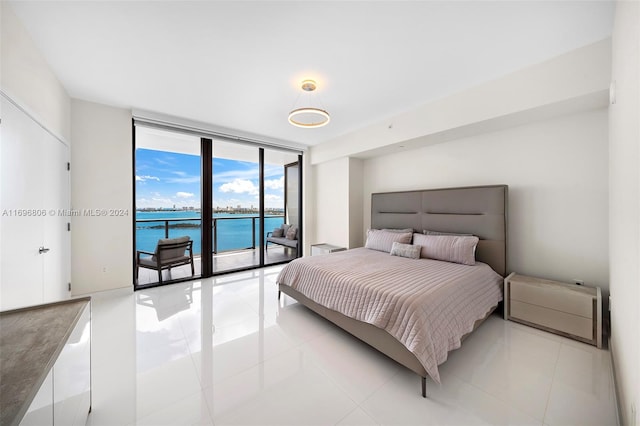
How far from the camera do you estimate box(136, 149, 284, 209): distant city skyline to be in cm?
438

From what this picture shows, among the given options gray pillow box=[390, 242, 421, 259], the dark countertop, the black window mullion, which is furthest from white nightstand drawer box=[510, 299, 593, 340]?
the black window mullion

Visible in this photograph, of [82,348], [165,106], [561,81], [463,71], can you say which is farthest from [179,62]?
[561,81]

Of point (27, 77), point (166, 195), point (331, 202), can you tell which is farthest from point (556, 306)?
point (166, 195)

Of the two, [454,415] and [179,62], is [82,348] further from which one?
[179,62]

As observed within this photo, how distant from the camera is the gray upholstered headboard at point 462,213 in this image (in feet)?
9.89

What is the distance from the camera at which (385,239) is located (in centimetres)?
Result: 381

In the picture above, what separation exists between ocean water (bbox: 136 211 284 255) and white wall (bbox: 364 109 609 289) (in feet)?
13.7

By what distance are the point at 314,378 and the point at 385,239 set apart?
2.41 meters

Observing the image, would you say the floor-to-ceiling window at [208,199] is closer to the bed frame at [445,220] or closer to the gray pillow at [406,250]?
the bed frame at [445,220]

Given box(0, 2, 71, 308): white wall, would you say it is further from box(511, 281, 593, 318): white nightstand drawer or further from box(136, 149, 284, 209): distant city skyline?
box(511, 281, 593, 318): white nightstand drawer

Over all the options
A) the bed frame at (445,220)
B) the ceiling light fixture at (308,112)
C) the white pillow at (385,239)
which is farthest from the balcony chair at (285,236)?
the ceiling light fixture at (308,112)

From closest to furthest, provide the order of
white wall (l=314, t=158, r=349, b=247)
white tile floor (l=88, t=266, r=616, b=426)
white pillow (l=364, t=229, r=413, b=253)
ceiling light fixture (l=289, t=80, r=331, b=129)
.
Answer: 1. white tile floor (l=88, t=266, r=616, b=426)
2. ceiling light fixture (l=289, t=80, r=331, b=129)
3. white pillow (l=364, t=229, r=413, b=253)
4. white wall (l=314, t=158, r=349, b=247)

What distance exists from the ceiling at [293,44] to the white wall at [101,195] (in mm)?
343

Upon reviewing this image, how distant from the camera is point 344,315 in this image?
7.58ft
